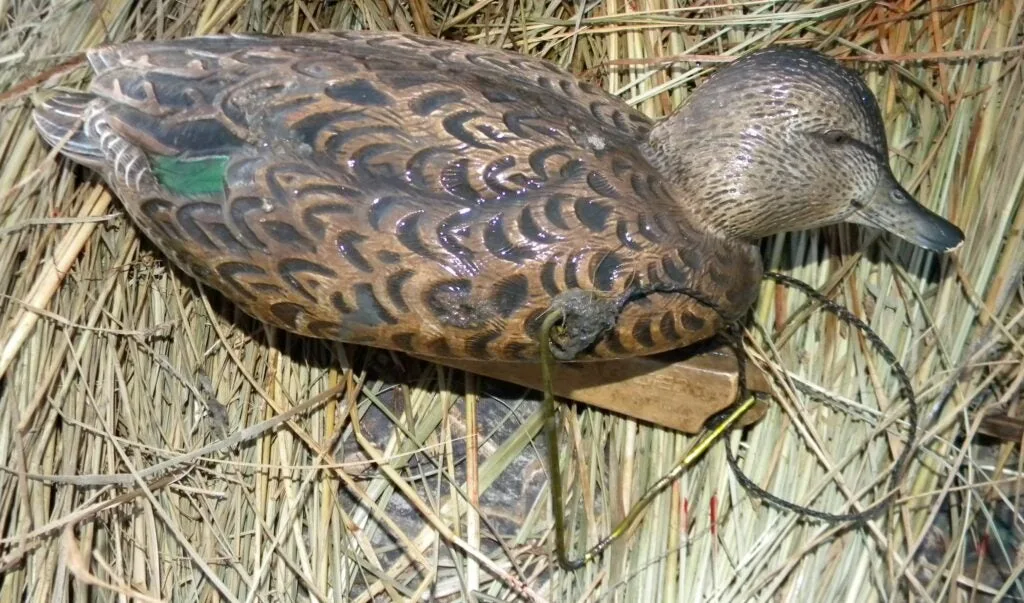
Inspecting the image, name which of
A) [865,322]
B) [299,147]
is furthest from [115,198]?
[865,322]

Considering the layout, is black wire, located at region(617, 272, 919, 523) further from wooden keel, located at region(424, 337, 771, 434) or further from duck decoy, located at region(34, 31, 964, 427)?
duck decoy, located at region(34, 31, 964, 427)

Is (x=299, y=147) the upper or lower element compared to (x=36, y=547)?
upper

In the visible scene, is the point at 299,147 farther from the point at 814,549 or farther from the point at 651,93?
the point at 814,549

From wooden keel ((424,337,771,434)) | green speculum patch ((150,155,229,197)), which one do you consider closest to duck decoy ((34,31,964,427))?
green speculum patch ((150,155,229,197))

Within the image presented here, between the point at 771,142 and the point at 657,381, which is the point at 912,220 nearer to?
the point at 771,142

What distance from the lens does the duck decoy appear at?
1.40m

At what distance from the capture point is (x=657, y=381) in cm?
172

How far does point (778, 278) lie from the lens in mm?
1819

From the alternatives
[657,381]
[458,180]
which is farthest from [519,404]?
[458,180]

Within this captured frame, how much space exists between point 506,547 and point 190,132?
2.92 ft

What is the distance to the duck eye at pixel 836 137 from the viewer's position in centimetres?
152

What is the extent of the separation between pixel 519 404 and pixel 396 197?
597mm

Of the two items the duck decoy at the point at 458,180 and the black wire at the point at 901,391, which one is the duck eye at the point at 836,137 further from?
the black wire at the point at 901,391

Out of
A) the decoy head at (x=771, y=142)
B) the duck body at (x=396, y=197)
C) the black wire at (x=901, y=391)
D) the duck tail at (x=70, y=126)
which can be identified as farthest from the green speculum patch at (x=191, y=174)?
the black wire at (x=901, y=391)
